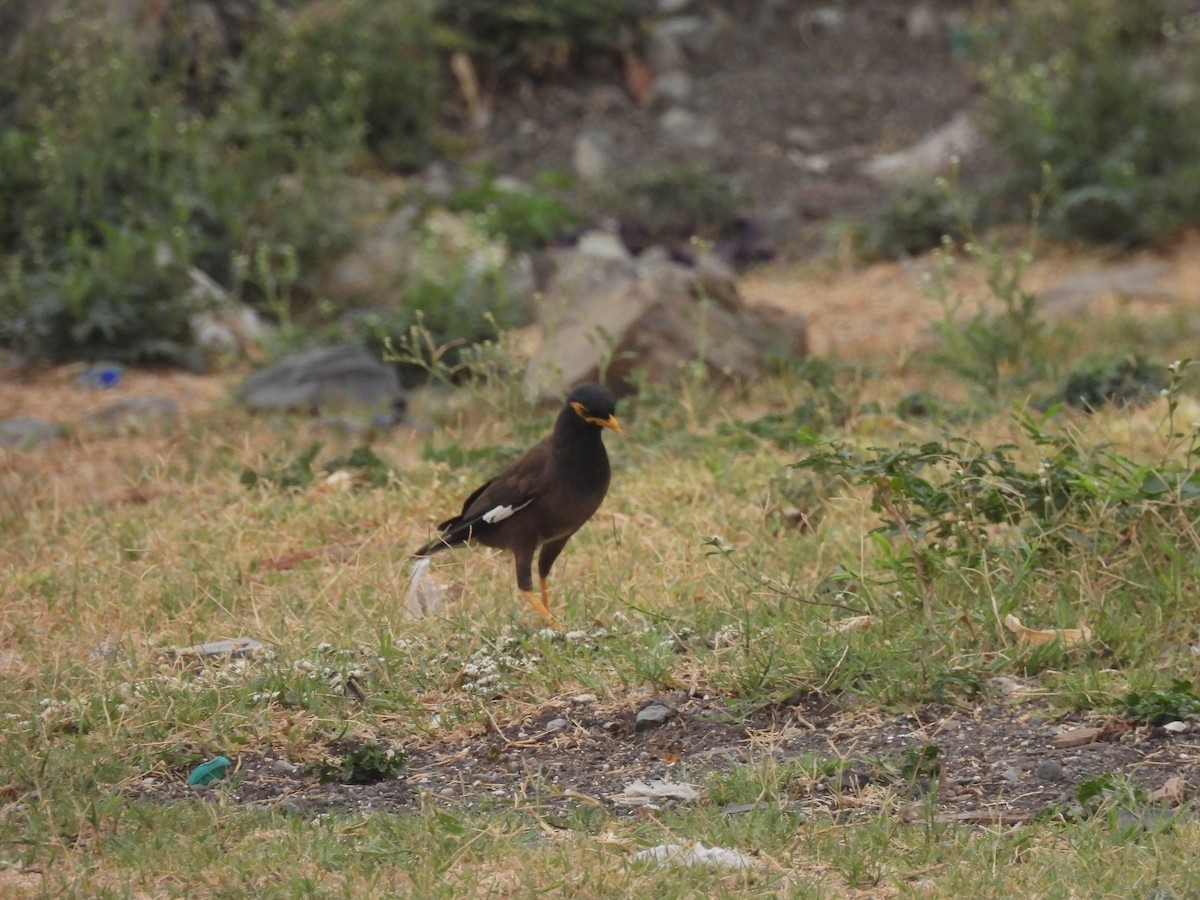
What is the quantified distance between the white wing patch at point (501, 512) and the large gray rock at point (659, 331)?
242cm

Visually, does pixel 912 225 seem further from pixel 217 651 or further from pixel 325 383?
pixel 217 651

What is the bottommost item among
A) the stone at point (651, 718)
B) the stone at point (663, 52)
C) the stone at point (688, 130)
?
the stone at point (688, 130)

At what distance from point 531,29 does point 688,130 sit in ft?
5.31

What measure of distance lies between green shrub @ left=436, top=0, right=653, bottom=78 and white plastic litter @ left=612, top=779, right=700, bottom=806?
436 inches

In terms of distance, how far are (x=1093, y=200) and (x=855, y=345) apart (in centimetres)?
293

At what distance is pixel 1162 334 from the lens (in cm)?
901

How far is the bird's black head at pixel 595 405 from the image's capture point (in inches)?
197

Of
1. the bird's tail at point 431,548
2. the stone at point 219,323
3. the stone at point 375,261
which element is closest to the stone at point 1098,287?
the stone at point 375,261

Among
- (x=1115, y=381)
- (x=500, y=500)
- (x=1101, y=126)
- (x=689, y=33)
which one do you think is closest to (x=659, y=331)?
(x=1115, y=381)

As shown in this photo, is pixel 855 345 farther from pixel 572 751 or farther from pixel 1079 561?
pixel 572 751

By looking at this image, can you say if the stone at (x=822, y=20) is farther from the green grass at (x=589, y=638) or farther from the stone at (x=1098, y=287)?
the green grass at (x=589, y=638)

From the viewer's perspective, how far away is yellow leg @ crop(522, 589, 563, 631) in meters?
4.97

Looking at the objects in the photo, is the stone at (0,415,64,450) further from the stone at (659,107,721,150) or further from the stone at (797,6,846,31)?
the stone at (797,6,846,31)

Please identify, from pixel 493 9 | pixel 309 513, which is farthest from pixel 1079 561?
pixel 493 9
